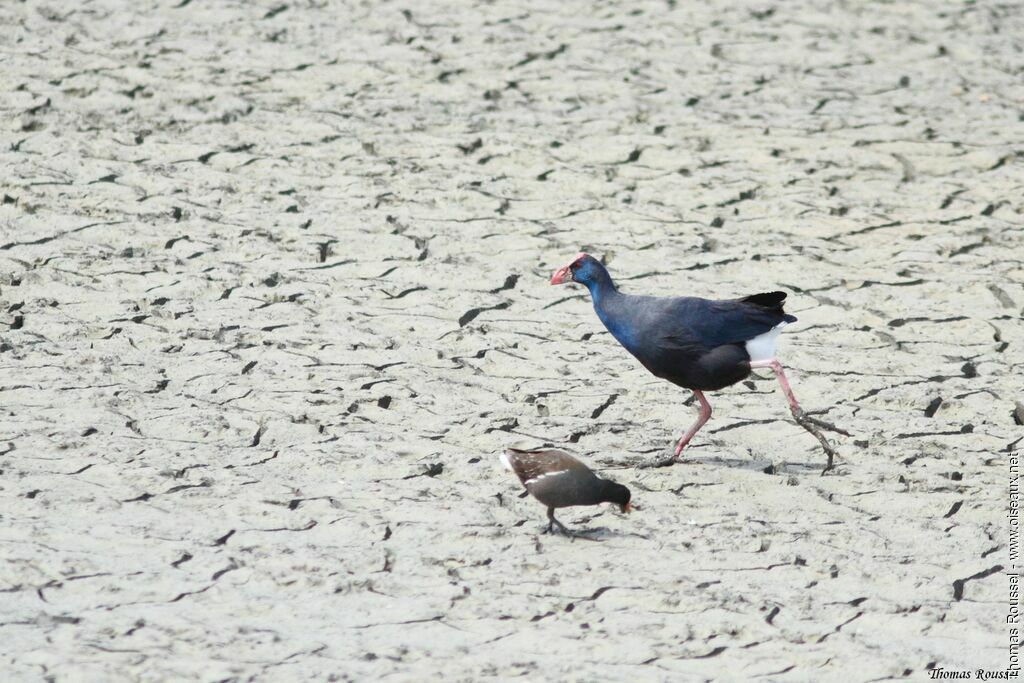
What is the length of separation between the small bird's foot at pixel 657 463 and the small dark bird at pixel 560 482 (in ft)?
1.90

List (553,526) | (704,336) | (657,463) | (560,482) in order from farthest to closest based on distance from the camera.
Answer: (657,463), (704,336), (553,526), (560,482)

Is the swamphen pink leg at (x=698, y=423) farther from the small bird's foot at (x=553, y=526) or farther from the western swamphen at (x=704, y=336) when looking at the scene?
the small bird's foot at (x=553, y=526)

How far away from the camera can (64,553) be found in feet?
15.7

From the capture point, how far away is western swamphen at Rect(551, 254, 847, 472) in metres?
5.48

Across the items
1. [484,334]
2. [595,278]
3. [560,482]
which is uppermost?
[595,278]

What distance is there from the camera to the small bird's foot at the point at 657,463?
18.6 ft

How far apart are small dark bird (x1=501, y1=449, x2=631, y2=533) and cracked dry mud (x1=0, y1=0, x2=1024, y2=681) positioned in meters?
0.17

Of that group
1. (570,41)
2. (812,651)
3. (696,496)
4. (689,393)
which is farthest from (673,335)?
(570,41)

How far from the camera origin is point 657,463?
5.66 metres

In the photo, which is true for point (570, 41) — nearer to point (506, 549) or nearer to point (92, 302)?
point (92, 302)

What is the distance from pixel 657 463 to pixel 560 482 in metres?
0.83

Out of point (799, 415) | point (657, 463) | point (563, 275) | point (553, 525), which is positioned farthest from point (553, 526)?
point (563, 275)

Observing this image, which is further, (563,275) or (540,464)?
(563,275)

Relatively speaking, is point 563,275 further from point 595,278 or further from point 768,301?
point 768,301
